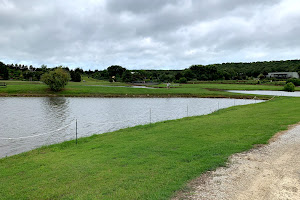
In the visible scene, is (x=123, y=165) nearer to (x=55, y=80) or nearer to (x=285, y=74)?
(x=55, y=80)

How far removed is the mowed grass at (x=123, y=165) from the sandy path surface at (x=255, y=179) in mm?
578

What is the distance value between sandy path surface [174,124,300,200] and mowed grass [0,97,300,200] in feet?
1.90

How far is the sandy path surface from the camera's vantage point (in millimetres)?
6855

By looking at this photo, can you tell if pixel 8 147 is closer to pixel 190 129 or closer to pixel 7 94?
pixel 190 129

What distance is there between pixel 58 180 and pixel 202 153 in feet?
21.8

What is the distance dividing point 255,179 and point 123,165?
5354 mm

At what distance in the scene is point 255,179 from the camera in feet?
25.9

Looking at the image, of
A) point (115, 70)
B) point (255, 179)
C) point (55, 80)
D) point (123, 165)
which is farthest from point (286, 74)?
point (123, 165)

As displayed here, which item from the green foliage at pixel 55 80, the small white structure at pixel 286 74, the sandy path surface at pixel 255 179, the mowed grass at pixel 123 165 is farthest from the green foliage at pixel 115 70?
the sandy path surface at pixel 255 179

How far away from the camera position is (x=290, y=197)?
667 centimetres

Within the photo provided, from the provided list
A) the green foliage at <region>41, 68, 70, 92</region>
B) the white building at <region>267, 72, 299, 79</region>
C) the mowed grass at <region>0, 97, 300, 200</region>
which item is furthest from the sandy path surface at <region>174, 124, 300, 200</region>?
the white building at <region>267, 72, 299, 79</region>

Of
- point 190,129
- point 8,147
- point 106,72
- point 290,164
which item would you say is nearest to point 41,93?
point 8,147

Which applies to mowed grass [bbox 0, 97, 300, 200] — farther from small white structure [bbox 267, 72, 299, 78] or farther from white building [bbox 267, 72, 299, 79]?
small white structure [bbox 267, 72, 299, 78]

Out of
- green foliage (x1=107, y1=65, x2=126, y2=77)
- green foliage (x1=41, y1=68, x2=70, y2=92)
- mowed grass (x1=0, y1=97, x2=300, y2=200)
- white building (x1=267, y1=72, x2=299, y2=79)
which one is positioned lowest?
mowed grass (x1=0, y1=97, x2=300, y2=200)
